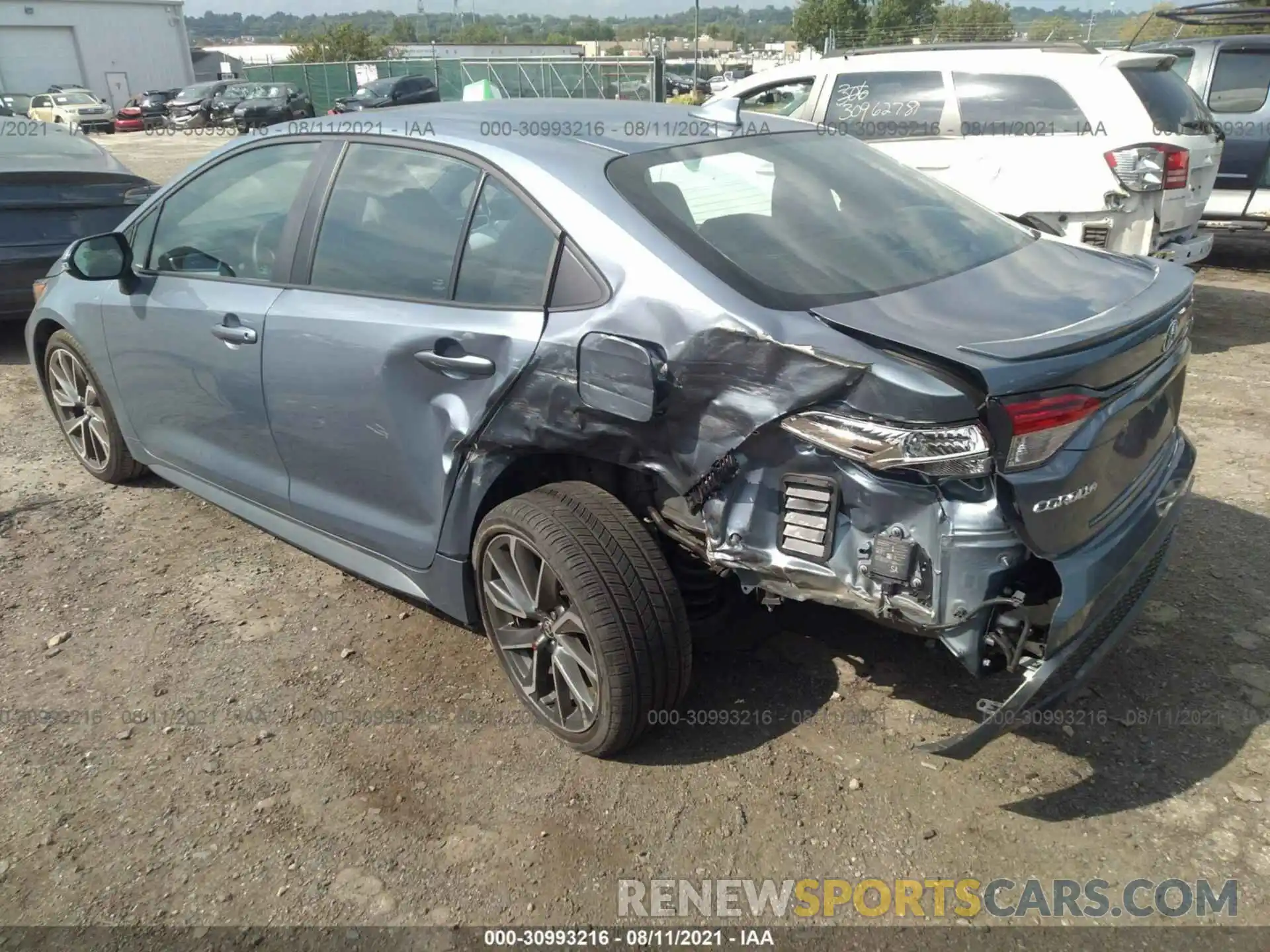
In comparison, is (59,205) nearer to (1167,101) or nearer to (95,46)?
(1167,101)

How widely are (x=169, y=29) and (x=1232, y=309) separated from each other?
60825 mm

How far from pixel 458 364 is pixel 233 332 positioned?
3.70 ft

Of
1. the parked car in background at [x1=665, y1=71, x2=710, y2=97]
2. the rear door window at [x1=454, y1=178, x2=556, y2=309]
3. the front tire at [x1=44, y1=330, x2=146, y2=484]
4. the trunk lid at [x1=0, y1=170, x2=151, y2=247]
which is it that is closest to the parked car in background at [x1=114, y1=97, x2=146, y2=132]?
the parked car in background at [x1=665, y1=71, x2=710, y2=97]

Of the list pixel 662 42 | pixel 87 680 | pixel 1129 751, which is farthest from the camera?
pixel 662 42

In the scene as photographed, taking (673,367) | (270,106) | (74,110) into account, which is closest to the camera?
(673,367)

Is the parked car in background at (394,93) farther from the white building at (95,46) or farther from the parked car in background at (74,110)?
the white building at (95,46)

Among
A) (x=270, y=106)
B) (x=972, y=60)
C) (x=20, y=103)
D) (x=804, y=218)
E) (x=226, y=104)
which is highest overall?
(x=972, y=60)

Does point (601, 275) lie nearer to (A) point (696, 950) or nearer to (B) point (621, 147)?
(B) point (621, 147)

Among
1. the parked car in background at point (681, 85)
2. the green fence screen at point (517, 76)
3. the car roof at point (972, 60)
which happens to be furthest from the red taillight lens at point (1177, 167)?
the parked car in background at point (681, 85)

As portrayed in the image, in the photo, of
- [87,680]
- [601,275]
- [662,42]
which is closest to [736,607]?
[601,275]

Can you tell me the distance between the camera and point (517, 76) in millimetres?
29156

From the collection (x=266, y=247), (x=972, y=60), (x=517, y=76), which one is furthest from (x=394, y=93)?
(x=266, y=247)

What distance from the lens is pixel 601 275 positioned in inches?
101

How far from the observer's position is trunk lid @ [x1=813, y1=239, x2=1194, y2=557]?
2150mm
